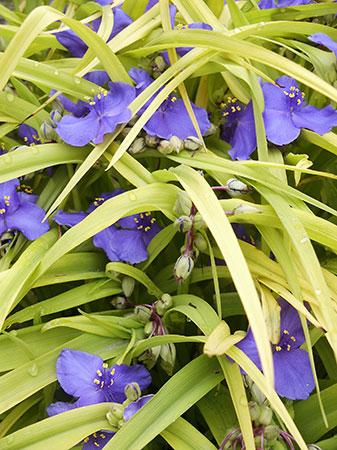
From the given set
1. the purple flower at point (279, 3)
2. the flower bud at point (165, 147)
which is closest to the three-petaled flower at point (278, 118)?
the flower bud at point (165, 147)

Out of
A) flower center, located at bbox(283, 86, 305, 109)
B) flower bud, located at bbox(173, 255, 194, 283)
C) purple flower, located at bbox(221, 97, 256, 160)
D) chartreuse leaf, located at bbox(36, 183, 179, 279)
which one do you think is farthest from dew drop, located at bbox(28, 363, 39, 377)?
flower center, located at bbox(283, 86, 305, 109)

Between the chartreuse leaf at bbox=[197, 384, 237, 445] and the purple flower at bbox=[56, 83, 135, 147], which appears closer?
the chartreuse leaf at bbox=[197, 384, 237, 445]

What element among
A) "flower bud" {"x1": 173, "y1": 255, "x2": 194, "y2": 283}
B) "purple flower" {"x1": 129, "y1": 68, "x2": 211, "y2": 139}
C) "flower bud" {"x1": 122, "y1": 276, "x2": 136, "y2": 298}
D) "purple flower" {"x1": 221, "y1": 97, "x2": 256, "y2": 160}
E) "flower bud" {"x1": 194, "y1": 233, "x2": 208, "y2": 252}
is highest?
"purple flower" {"x1": 129, "y1": 68, "x2": 211, "y2": 139}

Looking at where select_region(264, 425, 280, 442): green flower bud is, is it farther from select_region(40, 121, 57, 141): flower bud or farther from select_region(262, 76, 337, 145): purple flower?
select_region(40, 121, 57, 141): flower bud

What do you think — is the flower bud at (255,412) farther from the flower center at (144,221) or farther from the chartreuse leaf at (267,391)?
the flower center at (144,221)

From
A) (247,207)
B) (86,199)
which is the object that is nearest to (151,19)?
(86,199)

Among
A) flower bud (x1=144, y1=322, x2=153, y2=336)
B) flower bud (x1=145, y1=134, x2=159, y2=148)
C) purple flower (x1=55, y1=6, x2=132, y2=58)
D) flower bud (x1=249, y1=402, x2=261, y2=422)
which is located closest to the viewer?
flower bud (x1=249, y1=402, x2=261, y2=422)

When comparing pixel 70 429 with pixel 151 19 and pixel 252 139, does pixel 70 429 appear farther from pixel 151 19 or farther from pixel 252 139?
pixel 151 19

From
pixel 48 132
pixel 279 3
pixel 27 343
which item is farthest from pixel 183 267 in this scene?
pixel 279 3
